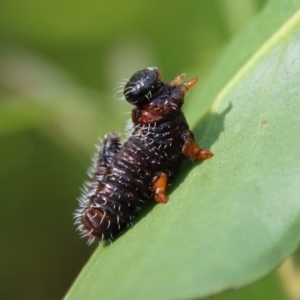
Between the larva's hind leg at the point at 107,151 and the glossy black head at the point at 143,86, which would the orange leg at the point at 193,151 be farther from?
the larva's hind leg at the point at 107,151

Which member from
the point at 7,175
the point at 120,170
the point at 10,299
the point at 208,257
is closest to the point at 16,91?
A: the point at 7,175

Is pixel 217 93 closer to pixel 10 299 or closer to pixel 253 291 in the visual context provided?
pixel 253 291

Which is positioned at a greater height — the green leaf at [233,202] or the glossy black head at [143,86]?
the glossy black head at [143,86]

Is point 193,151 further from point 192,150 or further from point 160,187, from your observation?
point 160,187

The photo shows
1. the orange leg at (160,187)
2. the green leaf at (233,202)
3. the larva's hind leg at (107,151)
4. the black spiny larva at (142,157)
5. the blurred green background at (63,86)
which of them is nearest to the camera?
the green leaf at (233,202)

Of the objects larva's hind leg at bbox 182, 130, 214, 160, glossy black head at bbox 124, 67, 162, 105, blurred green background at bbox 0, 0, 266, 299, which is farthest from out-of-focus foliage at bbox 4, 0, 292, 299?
larva's hind leg at bbox 182, 130, 214, 160

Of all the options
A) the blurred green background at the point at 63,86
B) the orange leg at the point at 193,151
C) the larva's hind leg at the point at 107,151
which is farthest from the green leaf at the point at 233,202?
the blurred green background at the point at 63,86
